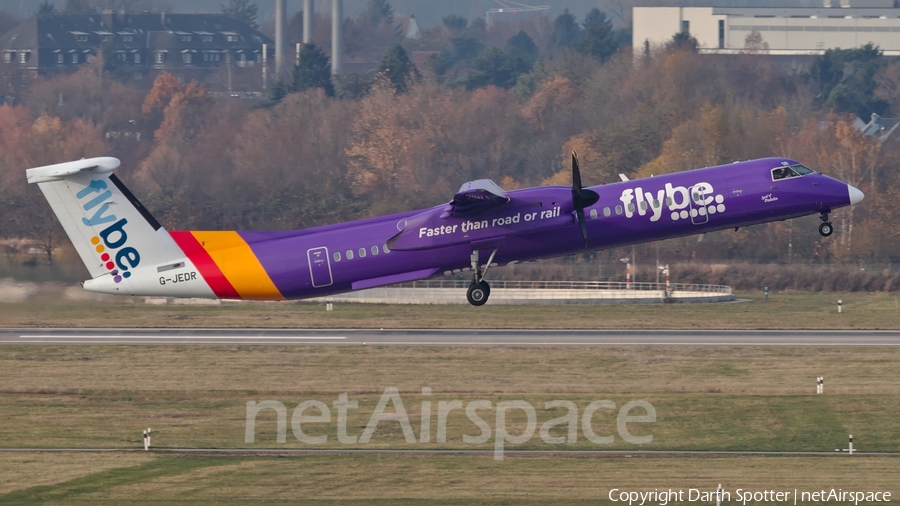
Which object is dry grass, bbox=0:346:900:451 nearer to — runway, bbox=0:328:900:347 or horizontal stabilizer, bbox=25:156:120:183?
runway, bbox=0:328:900:347

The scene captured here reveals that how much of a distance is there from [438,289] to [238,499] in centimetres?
3947

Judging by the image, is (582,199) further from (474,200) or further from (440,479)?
(440,479)

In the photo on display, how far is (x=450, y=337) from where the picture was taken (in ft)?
210

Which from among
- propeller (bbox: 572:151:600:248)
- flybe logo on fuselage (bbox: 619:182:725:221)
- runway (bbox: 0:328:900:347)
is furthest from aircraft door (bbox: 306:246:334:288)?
runway (bbox: 0:328:900:347)

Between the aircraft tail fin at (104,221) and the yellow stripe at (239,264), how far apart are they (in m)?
1.04

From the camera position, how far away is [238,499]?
3972 cm

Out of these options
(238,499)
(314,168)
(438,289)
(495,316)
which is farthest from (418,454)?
(314,168)

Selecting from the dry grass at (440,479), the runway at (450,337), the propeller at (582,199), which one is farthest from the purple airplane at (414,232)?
the runway at (450,337)

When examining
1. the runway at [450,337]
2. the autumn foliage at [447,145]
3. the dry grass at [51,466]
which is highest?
the autumn foliage at [447,145]

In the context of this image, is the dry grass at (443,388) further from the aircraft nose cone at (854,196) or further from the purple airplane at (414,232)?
the aircraft nose cone at (854,196)

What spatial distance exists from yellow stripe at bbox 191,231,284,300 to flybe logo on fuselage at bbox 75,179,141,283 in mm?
2057

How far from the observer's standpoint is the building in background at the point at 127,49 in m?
175

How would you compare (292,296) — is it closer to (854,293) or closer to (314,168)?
(854,293)

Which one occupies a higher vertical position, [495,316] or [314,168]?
[314,168]
